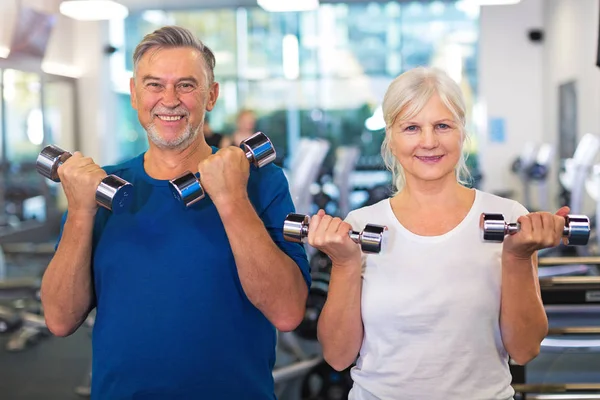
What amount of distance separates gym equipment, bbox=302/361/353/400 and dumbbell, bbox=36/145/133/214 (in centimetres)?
214

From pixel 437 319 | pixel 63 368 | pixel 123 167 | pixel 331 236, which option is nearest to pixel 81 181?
pixel 123 167

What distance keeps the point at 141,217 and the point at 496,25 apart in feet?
35.3

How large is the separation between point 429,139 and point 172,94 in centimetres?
53

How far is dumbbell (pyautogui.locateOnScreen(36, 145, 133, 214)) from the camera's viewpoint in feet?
4.93

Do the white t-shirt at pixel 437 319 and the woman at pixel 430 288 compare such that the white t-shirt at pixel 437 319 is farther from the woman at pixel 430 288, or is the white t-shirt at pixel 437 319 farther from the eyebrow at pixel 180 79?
the eyebrow at pixel 180 79

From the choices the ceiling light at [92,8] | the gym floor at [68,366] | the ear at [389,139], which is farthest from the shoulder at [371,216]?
the ceiling light at [92,8]

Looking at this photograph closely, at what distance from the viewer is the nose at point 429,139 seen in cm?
155

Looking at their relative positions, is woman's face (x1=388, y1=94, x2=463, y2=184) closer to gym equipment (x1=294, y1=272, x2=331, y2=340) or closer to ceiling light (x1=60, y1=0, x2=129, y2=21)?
gym equipment (x1=294, y1=272, x2=331, y2=340)

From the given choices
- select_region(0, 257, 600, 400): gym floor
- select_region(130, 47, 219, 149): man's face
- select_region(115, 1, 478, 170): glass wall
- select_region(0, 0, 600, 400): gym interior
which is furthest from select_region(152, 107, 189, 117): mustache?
select_region(115, 1, 478, 170): glass wall

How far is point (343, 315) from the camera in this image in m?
1.55

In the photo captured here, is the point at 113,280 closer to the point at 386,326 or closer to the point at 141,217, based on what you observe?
the point at 141,217

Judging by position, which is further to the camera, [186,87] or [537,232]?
[186,87]

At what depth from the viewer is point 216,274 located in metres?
1.54

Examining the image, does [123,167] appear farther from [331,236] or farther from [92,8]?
[92,8]
